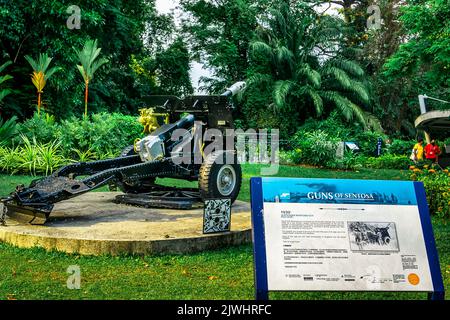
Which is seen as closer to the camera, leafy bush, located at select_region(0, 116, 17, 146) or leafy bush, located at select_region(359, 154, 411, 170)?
leafy bush, located at select_region(0, 116, 17, 146)

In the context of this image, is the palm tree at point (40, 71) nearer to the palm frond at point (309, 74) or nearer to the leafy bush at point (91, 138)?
the leafy bush at point (91, 138)

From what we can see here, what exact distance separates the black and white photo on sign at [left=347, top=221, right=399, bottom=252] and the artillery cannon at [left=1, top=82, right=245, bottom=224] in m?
3.18

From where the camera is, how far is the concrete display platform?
4883 mm

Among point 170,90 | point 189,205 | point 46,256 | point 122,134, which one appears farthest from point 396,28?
point 46,256

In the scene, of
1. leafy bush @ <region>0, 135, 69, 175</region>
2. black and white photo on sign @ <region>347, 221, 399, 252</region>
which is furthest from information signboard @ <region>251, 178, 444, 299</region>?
leafy bush @ <region>0, 135, 69, 175</region>

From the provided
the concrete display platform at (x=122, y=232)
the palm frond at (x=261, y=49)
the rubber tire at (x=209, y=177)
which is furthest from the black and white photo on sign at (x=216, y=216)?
the palm frond at (x=261, y=49)

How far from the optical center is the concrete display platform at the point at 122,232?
488 cm

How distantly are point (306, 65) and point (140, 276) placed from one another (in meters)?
24.6

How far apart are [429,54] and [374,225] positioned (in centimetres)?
889

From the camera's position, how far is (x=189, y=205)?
21.6 feet

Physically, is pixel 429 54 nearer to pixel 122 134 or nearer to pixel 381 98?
pixel 122 134

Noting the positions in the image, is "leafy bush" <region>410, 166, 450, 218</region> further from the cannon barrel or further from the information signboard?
the information signboard

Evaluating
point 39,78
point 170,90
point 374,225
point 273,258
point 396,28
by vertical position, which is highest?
point 396,28

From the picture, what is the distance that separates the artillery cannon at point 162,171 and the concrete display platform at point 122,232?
245 mm
